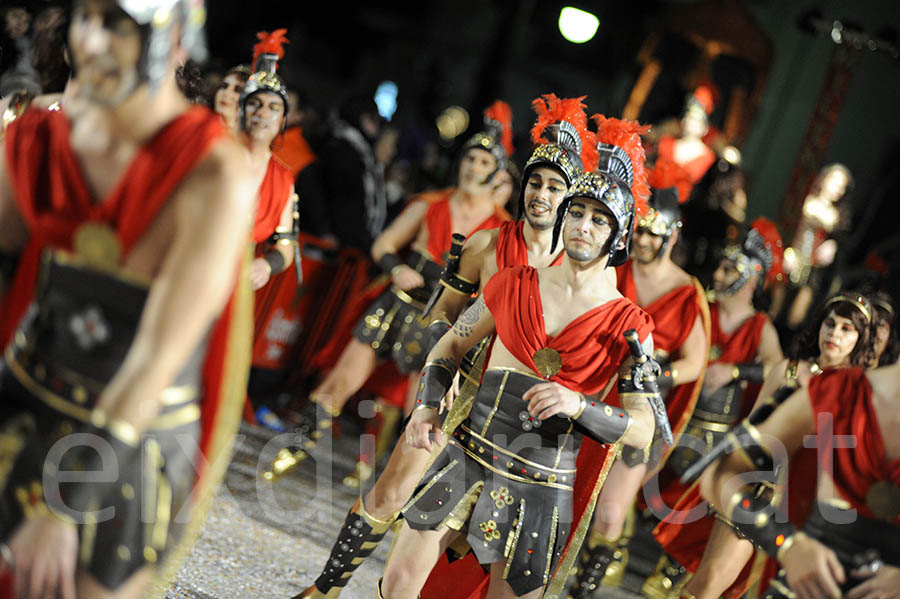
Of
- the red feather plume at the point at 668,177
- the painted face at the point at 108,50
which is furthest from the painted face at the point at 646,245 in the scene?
the painted face at the point at 108,50

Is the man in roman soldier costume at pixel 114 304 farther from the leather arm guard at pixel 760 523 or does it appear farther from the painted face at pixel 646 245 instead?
the painted face at pixel 646 245

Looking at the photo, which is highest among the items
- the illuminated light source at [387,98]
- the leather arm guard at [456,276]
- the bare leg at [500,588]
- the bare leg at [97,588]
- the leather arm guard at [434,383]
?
the illuminated light source at [387,98]

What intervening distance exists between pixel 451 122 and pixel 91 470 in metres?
14.9

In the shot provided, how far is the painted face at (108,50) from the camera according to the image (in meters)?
2.03

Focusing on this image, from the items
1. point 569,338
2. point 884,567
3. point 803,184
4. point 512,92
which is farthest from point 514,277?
point 512,92

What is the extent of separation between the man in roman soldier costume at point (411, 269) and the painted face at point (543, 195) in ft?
5.41

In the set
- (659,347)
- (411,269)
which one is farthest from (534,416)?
(411,269)

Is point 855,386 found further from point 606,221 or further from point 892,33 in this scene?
point 892,33

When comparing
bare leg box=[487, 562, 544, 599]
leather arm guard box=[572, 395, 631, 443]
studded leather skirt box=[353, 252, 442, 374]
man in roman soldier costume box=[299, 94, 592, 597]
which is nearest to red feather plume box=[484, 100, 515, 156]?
studded leather skirt box=[353, 252, 442, 374]

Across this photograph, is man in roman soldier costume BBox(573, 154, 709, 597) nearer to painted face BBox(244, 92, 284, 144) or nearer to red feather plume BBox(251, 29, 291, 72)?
painted face BBox(244, 92, 284, 144)

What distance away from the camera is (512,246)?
4066 millimetres

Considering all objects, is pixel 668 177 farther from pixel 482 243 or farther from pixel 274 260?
pixel 274 260

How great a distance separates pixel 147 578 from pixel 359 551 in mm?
1715

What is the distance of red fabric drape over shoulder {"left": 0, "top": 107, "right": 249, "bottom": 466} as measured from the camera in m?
2.06
